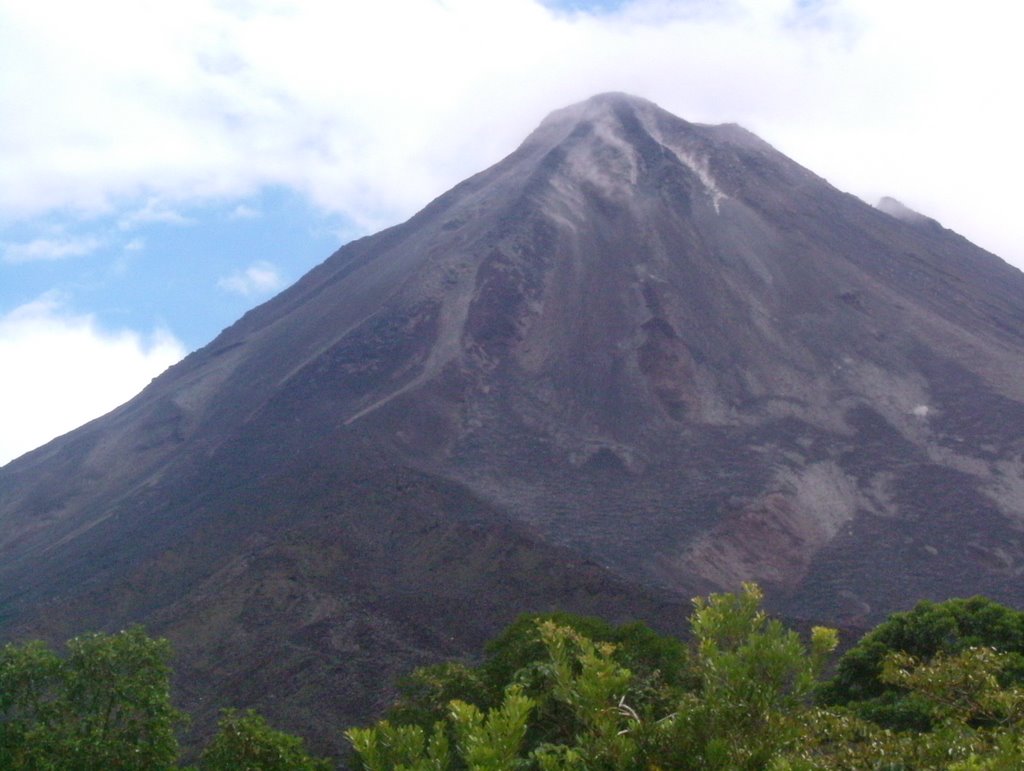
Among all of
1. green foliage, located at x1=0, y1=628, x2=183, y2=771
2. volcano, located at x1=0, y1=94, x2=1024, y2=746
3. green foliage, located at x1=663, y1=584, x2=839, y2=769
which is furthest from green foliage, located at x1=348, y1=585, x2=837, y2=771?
volcano, located at x1=0, y1=94, x2=1024, y2=746

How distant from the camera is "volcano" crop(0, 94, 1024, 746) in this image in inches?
1389

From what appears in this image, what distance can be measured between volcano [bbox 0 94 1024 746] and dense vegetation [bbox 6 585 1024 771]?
13839mm

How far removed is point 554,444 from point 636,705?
39165 mm

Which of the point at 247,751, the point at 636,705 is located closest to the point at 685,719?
the point at 636,705

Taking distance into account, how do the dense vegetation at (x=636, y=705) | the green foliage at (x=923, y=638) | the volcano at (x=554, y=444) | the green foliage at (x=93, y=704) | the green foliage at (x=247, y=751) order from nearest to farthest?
the dense vegetation at (x=636, y=705)
the green foliage at (x=93, y=704)
the green foliage at (x=247, y=751)
the green foliage at (x=923, y=638)
the volcano at (x=554, y=444)

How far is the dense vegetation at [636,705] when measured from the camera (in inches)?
294

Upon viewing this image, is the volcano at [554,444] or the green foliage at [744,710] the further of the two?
the volcano at [554,444]

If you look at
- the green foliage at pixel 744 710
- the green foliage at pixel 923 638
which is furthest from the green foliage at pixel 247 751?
the green foliage at pixel 923 638

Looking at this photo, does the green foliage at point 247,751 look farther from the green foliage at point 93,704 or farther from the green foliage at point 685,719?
the green foliage at point 685,719

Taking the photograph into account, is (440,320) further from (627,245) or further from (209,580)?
(209,580)

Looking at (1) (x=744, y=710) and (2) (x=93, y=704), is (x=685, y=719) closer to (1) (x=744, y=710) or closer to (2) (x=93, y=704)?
(1) (x=744, y=710)

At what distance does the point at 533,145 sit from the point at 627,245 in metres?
26.3

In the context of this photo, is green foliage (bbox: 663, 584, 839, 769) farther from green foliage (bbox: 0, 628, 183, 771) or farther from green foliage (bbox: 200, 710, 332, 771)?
green foliage (bbox: 0, 628, 183, 771)

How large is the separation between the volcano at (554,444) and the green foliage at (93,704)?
44.6ft
